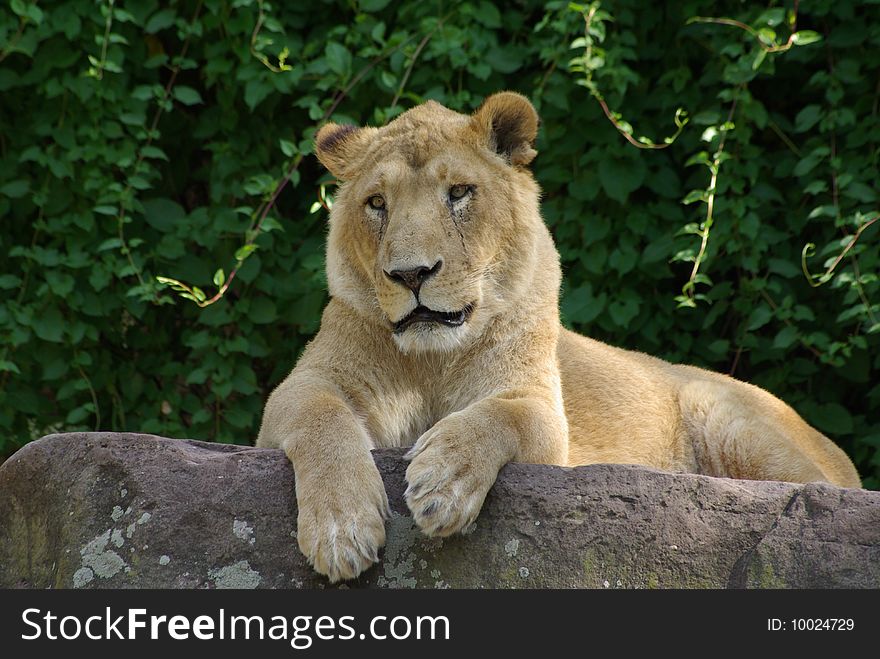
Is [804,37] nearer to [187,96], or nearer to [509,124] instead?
[509,124]

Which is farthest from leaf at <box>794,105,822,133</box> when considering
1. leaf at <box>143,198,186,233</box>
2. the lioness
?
leaf at <box>143,198,186,233</box>

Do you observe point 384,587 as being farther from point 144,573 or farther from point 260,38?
point 260,38

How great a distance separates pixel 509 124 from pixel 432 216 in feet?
2.03

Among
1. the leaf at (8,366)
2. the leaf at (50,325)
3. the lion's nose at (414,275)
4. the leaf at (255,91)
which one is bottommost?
the leaf at (8,366)

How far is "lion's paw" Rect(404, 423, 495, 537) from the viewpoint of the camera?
111 inches

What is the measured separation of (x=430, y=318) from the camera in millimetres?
3432

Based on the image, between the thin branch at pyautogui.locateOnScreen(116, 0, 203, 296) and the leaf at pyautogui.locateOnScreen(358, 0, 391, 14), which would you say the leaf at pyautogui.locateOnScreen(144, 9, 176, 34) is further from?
the leaf at pyautogui.locateOnScreen(358, 0, 391, 14)

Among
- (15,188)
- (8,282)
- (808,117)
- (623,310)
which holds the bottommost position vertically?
(8,282)

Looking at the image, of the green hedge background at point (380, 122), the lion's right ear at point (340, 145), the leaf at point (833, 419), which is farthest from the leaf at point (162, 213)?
the leaf at point (833, 419)

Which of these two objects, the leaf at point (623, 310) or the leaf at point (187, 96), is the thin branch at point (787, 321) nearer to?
the leaf at point (623, 310)

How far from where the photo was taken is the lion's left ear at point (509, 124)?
3.84 m

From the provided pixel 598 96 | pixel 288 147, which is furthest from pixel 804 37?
pixel 288 147

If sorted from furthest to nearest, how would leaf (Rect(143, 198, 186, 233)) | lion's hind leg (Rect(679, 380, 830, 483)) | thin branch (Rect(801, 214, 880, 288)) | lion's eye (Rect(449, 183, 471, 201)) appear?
leaf (Rect(143, 198, 186, 233)) → thin branch (Rect(801, 214, 880, 288)) → lion's hind leg (Rect(679, 380, 830, 483)) → lion's eye (Rect(449, 183, 471, 201))
